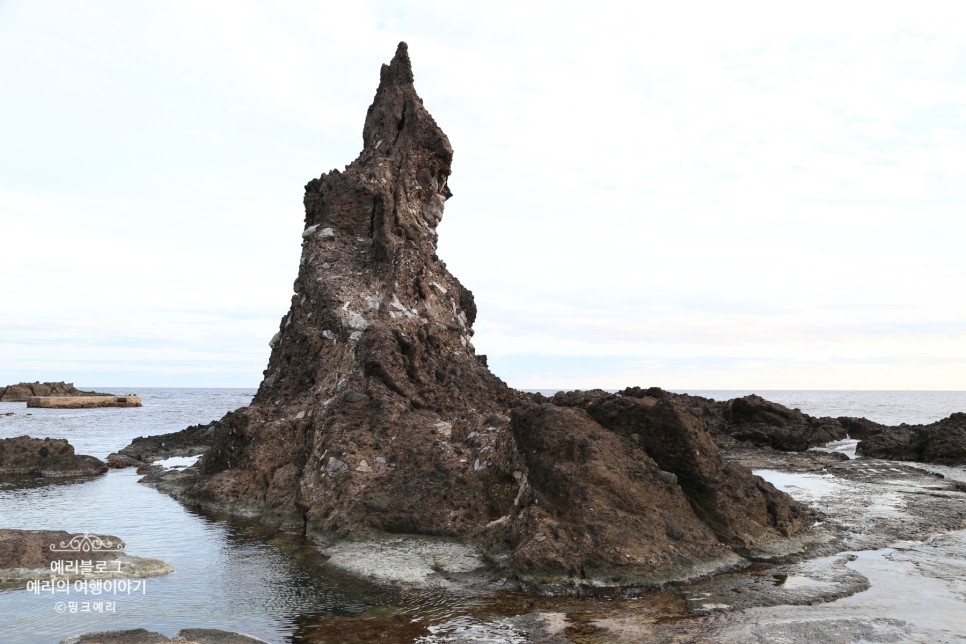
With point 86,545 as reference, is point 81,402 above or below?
above

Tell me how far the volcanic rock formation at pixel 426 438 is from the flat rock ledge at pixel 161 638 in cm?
500

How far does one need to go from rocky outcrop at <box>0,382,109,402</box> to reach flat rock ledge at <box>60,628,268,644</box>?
12149 centimetres

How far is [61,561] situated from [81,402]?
97157mm

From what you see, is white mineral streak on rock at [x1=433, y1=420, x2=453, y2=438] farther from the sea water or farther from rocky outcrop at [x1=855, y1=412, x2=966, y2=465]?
rocky outcrop at [x1=855, y1=412, x2=966, y2=465]

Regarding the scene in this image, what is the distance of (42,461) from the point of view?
28.8 meters

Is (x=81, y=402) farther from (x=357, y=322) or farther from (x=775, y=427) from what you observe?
(x=357, y=322)

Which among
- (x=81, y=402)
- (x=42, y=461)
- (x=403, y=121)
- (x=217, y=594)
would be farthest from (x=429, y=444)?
(x=81, y=402)

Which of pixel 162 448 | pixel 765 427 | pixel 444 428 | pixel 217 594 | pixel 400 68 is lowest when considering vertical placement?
pixel 217 594

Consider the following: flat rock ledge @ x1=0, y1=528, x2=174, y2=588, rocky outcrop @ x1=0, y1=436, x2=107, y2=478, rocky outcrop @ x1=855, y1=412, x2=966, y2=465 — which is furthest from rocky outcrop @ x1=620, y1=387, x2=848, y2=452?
flat rock ledge @ x1=0, y1=528, x2=174, y2=588

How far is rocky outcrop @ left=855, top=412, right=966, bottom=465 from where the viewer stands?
31561mm

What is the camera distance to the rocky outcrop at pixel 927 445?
3156cm

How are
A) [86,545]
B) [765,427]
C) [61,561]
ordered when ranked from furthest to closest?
[765,427] → [86,545] → [61,561]

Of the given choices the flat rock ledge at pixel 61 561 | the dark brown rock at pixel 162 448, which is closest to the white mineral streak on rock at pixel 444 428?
the flat rock ledge at pixel 61 561

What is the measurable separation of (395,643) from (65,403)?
103 metres
